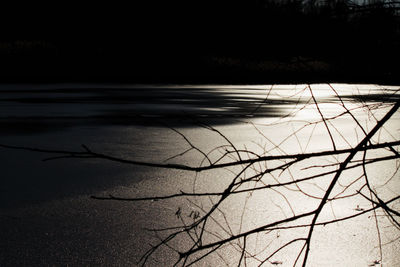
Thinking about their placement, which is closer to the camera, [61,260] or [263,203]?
[61,260]

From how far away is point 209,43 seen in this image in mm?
28891

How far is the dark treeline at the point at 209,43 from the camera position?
67.5 inches

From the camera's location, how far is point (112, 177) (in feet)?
18.7

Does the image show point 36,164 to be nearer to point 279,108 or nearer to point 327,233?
point 327,233

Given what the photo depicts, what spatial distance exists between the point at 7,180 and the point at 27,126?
416 cm

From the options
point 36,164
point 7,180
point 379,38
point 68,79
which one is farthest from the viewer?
point 68,79

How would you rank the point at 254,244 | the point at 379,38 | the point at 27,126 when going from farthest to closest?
1. the point at 27,126
2. the point at 254,244
3. the point at 379,38

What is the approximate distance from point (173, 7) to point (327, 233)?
41.7 metres

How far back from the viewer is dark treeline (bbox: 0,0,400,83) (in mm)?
1715

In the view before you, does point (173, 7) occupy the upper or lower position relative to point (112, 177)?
upper

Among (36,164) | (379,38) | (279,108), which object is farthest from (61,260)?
(279,108)

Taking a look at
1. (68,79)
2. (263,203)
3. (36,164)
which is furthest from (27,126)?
(68,79)

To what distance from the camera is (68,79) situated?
25453mm

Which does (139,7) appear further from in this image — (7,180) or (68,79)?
(7,180)
